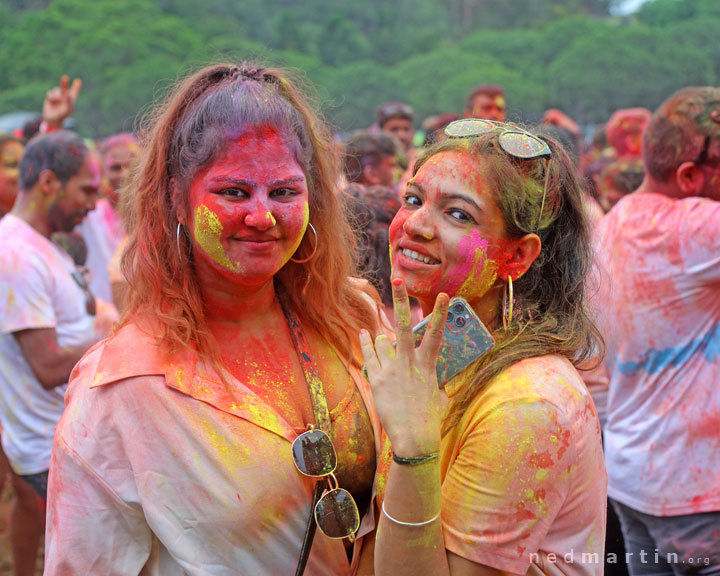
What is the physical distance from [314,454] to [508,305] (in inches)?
24.5

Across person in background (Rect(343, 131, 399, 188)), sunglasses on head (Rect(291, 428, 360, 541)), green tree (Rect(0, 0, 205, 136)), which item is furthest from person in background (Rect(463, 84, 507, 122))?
green tree (Rect(0, 0, 205, 136))

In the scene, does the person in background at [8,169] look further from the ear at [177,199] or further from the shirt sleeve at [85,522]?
the shirt sleeve at [85,522]

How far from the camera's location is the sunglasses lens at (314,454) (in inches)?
72.4

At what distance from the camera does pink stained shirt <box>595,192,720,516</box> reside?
9.02 feet

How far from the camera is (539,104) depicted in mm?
31312

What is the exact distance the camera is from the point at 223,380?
6.13 ft

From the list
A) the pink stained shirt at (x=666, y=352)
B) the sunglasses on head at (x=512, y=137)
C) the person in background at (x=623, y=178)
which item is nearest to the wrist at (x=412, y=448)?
the sunglasses on head at (x=512, y=137)

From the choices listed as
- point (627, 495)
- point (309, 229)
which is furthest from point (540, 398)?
point (627, 495)

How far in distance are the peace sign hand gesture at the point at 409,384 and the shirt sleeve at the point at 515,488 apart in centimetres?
12

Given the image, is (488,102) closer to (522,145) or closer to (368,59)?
(522,145)

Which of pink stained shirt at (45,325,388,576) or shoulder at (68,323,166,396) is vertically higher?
shoulder at (68,323,166,396)

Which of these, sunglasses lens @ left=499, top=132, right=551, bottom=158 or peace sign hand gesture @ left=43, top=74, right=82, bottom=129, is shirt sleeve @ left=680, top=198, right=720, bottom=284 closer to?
sunglasses lens @ left=499, top=132, right=551, bottom=158

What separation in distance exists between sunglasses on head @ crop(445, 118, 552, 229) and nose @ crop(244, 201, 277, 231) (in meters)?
0.50

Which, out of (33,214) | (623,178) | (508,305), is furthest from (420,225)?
(623,178)
